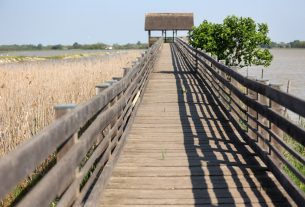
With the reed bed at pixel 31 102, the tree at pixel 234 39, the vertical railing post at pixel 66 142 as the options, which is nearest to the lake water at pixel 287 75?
the tree at pixel 234 39

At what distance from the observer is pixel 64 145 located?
3.18 m

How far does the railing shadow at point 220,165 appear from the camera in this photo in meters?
4.59

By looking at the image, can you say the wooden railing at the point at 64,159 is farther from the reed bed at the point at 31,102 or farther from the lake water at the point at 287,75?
the lake water at the point at 287,75

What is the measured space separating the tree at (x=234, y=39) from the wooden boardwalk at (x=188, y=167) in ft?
70.7

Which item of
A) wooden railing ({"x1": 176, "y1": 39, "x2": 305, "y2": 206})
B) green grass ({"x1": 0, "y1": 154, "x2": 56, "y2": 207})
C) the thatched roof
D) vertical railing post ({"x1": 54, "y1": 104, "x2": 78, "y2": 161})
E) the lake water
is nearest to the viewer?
vertical railing post ({"x1": 54, "y1": 104, "x2": 78, "y2": 161})

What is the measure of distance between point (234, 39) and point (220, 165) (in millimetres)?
26452

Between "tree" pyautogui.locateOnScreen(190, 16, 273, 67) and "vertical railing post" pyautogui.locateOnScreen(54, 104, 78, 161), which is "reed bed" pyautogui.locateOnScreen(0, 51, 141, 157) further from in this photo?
"tree" pyautogui.locateOnScreen(190, 16, 273, 67)

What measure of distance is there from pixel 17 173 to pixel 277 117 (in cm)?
362

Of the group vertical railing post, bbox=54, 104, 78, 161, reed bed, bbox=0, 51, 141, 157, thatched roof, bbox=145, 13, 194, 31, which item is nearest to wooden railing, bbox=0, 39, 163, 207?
vertical railing post, bbox=54, 104, 78, 161

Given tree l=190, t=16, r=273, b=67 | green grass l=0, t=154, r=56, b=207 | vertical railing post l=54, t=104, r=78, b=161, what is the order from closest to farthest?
1. vertical railing post l=54, t=104, r=78, b=161
2. green grass l=0, t=154, r=56, b=207
3. tree l=190, t=16, r=273, b=67

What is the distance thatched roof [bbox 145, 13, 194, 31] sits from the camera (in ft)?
221

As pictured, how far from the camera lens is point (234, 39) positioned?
3105cm

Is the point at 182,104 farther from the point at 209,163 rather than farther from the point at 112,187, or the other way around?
the point at 112,187

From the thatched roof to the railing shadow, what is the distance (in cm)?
5873
